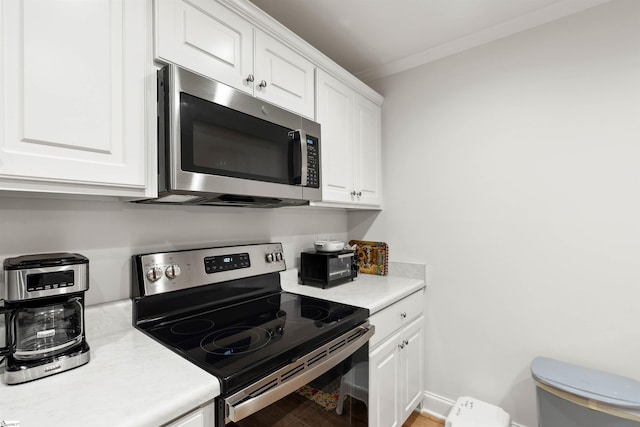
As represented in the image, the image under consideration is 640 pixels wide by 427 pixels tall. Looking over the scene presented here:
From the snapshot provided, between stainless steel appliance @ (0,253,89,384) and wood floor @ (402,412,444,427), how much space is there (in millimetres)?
1894

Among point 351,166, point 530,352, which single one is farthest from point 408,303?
point 351,166

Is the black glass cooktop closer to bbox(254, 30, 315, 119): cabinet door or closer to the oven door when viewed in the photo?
the oven door

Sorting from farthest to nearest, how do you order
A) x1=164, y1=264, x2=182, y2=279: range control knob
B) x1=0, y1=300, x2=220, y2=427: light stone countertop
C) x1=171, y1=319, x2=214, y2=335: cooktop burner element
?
1. x1=164, y1=264, x2=182, y2=279: range control knob
2. x1=171, y1=319, x2=214, y2=335: cooktop burner element
3. x1=0, y1=300, x2=220, y2=427: light stone countertop

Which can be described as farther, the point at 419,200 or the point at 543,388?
the point at 419,200

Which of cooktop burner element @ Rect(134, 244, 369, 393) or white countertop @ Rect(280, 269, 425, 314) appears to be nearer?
cooktop burner element @ Rect(134, 244, 369, 393)

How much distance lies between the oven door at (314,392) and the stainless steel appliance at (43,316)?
1.55 ft

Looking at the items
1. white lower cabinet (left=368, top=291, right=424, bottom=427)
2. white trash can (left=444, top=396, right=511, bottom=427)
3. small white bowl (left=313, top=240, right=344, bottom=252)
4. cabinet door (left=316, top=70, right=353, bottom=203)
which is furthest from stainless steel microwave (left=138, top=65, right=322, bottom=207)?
white trash can (left=444, top=396, right=511, bottom=427)

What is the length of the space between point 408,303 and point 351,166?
910mm

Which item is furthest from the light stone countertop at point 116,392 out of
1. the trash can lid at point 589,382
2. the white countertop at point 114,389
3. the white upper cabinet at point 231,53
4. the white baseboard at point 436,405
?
the white baseboard at point 436,405

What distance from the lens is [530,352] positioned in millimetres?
1776

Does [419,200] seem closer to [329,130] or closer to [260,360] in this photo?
[329,130]

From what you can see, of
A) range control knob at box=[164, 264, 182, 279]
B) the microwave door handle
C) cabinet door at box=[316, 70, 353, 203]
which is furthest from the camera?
cabinet door at box=[316, 70, 353, 203]

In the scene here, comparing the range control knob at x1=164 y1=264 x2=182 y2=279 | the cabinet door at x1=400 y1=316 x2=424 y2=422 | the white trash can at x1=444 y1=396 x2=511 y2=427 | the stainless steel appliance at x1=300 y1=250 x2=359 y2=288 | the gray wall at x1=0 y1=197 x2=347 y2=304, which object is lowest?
the white trash can at x1=444 y1=396 x2=511 y2=427

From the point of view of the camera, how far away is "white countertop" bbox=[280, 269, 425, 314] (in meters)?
1.60
